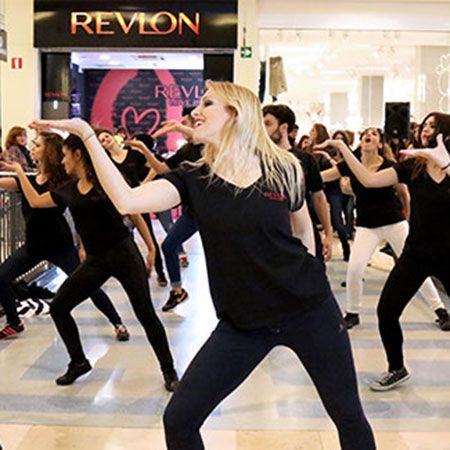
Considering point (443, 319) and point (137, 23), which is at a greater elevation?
point (137, 23)

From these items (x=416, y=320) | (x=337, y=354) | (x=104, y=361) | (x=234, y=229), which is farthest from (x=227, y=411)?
(x=416, y=320)

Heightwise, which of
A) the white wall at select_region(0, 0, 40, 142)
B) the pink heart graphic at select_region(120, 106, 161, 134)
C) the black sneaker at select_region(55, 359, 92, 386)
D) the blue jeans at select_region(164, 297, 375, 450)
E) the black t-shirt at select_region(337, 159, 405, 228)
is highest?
the white wall at select_region(0, 0, 40, 142)

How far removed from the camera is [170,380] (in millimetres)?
4051

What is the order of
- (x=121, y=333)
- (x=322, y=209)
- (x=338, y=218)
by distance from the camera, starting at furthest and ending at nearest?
(x=338, y=218) → (x=121, y=333) → (x=322, y=209)

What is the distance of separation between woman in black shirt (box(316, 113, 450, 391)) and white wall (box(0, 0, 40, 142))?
9.02 metres

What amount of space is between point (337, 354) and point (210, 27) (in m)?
10.0

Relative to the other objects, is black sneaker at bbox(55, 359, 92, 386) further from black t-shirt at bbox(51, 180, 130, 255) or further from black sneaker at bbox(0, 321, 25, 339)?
black sneaker at bbox(0, 321, 25, 339)

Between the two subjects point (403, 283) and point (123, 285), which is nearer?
point (403, 283)

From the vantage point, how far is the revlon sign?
459 inches

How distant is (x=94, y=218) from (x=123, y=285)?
1.28 ft

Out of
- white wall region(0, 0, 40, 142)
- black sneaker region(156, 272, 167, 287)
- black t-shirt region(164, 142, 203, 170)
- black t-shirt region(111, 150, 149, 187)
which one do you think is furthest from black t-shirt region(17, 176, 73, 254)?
white wall region(0, 0, 40, 142)

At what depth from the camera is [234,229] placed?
7.14 ft

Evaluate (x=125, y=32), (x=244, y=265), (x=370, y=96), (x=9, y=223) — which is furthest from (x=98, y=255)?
(x=370, y=96)

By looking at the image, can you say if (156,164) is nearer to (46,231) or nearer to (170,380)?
(46,231)
